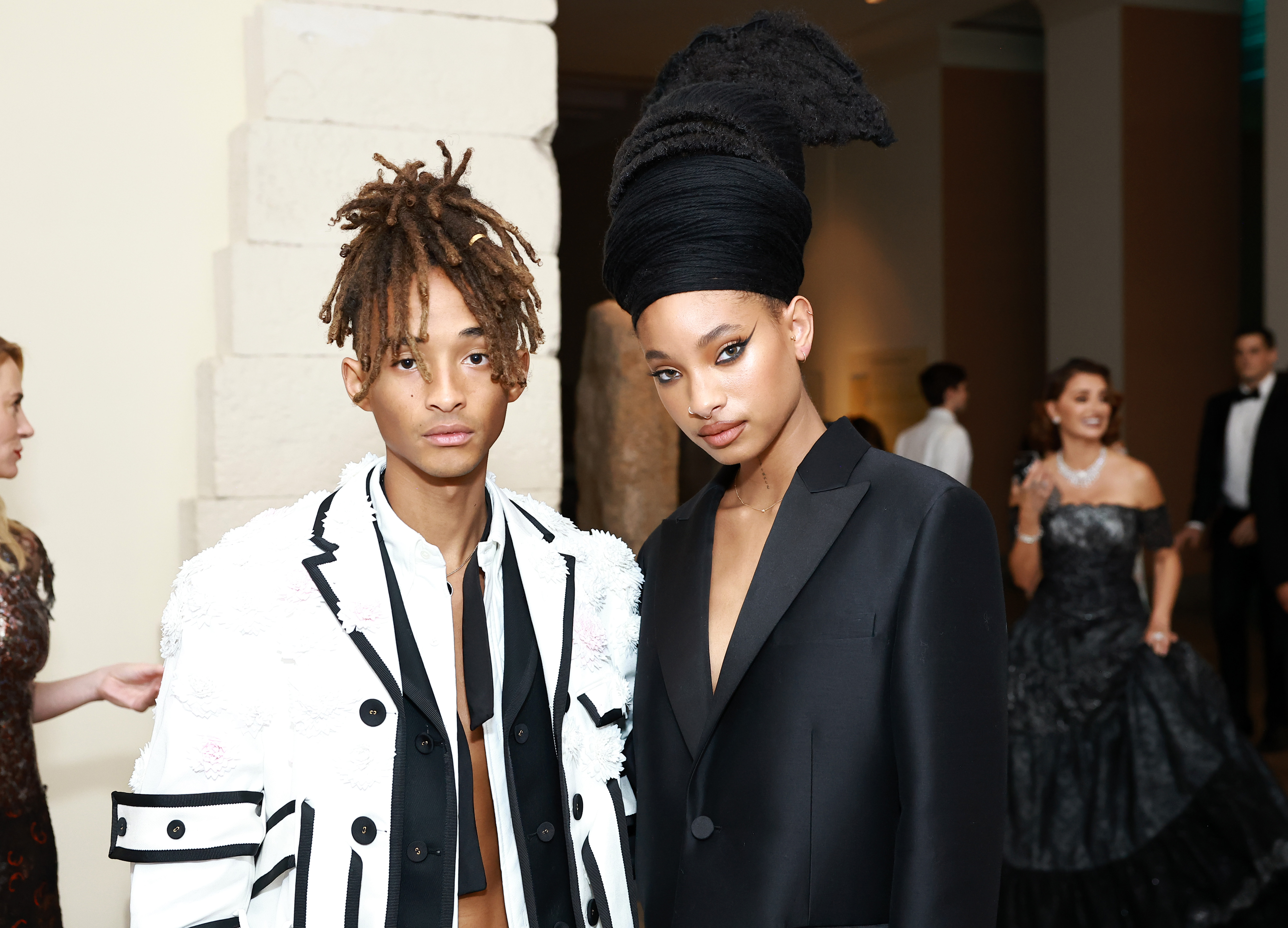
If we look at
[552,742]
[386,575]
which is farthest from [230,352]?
[552,742]

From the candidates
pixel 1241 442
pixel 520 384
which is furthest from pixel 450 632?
pixel 1241 442

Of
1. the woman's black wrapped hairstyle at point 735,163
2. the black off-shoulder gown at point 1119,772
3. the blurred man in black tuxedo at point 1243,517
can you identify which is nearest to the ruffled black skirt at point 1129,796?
the black off-shoulder gown at point 1119,772

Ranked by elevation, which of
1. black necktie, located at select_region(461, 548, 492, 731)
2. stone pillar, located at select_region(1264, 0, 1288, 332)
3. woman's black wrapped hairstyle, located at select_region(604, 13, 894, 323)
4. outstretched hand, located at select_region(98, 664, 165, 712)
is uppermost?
stone pillar, located at select_region(1264, 0, 1288, 332)

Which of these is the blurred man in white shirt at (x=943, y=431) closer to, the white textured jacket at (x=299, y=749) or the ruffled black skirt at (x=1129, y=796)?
the ruffled black skirt at (x=1129, y=796)

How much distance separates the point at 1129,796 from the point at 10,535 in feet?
11.6

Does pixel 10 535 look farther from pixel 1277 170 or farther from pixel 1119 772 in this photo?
pixel 1277 170

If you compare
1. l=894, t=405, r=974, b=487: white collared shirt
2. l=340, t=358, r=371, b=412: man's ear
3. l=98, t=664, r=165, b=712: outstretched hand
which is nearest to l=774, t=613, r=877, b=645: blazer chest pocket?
l=340, t=358, r=371, b=412: man's ear

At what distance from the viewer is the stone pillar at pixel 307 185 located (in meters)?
2.85

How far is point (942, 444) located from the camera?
7.33m

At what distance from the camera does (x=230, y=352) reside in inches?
114

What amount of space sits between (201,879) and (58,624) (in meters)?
1.46

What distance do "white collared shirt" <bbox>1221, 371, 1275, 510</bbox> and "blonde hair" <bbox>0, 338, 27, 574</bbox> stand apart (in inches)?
229

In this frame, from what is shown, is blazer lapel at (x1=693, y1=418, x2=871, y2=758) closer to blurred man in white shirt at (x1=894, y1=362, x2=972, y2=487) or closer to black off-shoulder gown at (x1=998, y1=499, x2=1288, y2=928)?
black off-shoulder gown at (x1=998, y1=499, x2=1288, y2=928)

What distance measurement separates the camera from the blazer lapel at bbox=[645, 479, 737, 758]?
5.62 ft
